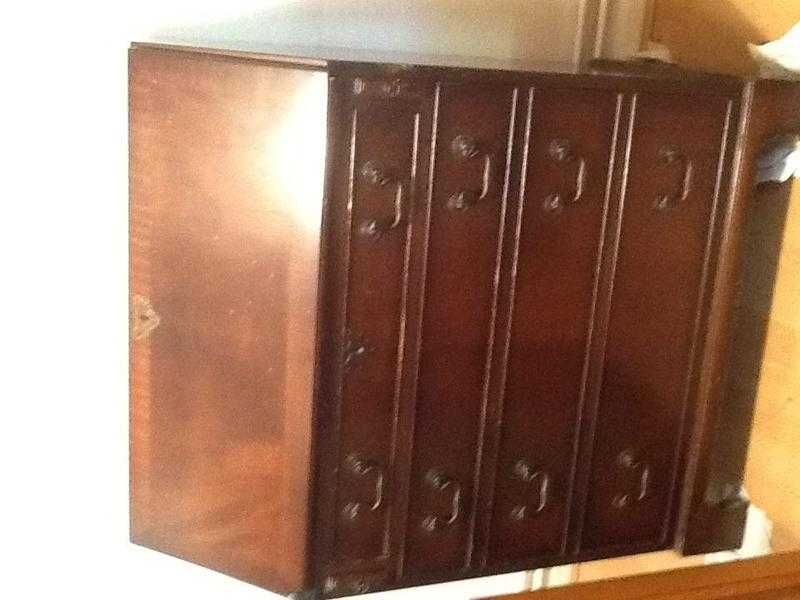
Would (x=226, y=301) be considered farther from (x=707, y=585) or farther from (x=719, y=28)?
(x=719, y=28)

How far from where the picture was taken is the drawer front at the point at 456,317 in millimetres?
1062

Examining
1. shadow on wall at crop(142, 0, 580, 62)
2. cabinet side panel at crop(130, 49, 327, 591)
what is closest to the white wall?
shadow on wall at crop(142, 0, 580, 62)

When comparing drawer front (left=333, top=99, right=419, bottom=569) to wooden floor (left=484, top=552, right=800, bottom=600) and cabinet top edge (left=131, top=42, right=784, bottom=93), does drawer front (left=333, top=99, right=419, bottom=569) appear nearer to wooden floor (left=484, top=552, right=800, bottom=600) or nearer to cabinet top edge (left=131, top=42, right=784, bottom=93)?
cabinet top edge (left=131, top=42, right=784, bottom=93)

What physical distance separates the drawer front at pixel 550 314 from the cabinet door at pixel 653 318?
0.14 ft

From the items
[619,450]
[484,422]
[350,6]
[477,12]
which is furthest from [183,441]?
[477,12]

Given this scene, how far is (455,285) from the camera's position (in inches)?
43.3

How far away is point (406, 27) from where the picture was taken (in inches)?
55.6

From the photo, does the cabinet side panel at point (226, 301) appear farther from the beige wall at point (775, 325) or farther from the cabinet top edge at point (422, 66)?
the beige wall at point (775, 325)

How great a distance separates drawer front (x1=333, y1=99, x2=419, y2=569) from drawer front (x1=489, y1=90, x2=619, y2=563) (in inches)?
5.8
